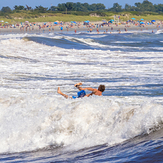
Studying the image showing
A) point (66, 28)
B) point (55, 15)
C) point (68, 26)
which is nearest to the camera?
point (66, 28)

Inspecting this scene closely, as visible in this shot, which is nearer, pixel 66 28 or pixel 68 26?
pixel 66 28

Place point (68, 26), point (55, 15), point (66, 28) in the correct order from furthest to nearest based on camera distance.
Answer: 1. point (55, 15)
2. point (68, 26)
3. point (66, 28)

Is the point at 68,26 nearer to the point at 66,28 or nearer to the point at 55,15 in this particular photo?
the point at 66,28

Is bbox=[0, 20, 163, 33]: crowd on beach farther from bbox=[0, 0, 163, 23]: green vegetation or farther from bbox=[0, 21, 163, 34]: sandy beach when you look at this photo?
bbox=[0, 0, 163, 23]: green vegetation

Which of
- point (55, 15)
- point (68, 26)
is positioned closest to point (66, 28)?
point (68, 26)

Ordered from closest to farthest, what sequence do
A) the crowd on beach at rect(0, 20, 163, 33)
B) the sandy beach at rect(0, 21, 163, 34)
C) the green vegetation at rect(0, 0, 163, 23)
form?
the sandy beach at rect(0, 21, 163, 34)
the crowd on beach at rect(0, 20, 163, 33)
the green vegetation at rect(0, 0, 163, 23)

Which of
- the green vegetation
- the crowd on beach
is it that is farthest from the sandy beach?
the green vegetation

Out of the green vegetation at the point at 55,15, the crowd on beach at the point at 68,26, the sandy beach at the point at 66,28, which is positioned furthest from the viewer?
the green vegetation at the point at 55,15

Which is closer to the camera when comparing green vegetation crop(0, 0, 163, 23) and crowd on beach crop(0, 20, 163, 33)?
crowd on beach crop(0, 20, 163, 33)

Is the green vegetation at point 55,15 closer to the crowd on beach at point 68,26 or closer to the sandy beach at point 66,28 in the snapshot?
the crowd on beach at point 68,26

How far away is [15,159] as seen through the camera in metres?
5.57

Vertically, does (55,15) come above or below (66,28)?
above

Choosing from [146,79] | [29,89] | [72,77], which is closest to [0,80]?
[29,89]

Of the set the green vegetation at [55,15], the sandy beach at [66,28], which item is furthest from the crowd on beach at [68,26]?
the green vegetation at [55,15]
